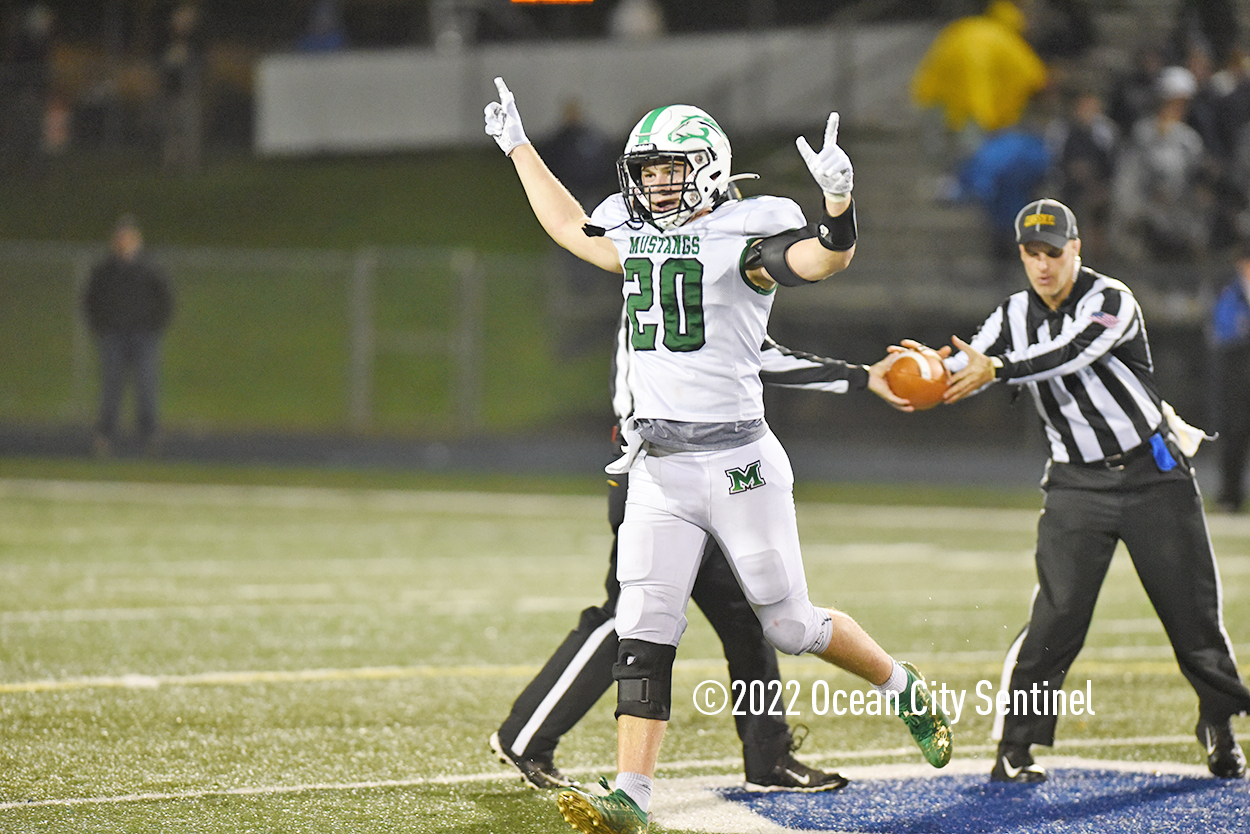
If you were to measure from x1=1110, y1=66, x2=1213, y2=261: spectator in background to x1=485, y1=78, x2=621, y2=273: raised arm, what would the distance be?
12603 millimetres

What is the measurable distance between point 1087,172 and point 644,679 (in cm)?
1308

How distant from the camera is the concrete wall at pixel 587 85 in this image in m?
21.0

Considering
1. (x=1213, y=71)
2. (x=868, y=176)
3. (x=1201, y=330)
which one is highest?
(x=1213, y=71)

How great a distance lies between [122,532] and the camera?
11.4 metres

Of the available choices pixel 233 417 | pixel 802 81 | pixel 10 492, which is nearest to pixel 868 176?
pixel 802 81

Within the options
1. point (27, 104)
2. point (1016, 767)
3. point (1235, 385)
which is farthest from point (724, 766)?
point (27, 104)

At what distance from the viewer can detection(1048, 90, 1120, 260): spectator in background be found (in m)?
16.7

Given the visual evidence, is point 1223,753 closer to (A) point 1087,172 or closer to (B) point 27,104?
(A) point 1087,172

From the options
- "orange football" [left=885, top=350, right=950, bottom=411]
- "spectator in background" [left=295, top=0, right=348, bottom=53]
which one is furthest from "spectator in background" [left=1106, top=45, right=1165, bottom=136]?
"orange football" [left=885, top=350, right=950, bottom=411]

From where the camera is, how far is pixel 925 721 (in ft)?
17.4

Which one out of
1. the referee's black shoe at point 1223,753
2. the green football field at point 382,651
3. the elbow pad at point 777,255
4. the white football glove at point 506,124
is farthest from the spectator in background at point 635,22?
the elbow pad at point 777,255

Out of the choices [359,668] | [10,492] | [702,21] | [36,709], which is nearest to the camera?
[36,709]

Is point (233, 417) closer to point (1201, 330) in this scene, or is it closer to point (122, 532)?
point (122, 532)

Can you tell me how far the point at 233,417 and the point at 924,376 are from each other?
1504 cm
